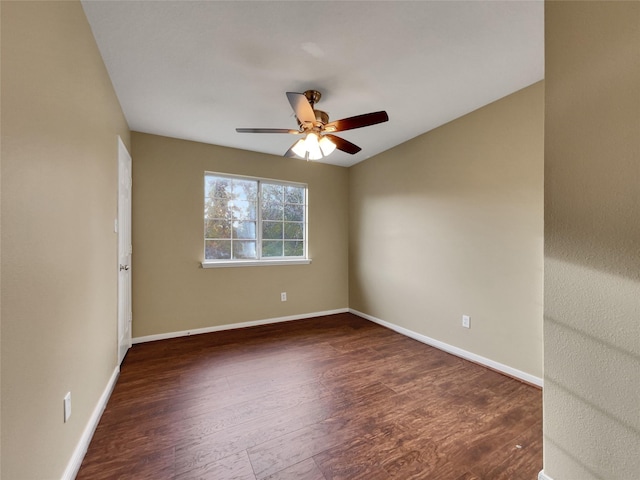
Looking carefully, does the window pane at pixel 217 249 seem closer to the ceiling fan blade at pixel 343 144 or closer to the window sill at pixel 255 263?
the window sill at pixel 255 263

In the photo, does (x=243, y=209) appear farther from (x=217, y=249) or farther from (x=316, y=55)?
(x=316, y=55)

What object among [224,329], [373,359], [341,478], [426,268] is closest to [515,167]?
[426,268]

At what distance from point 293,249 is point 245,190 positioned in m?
1.10

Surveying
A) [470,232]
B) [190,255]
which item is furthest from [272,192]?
[470,232]

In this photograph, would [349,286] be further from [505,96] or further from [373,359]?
[505,96]

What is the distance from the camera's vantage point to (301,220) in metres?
4.21

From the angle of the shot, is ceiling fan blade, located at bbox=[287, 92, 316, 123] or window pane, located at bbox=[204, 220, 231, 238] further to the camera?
window pane, located at bbox=[204, 220, 231, 238]

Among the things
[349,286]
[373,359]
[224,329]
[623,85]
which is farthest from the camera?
[349,286]

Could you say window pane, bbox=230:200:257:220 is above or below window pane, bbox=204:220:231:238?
above

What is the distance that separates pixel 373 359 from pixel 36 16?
122 inches

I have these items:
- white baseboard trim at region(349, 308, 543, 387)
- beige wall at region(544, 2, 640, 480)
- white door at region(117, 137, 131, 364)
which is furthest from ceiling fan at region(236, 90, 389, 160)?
white baseboard trim at region(349, 308, 543, 387)

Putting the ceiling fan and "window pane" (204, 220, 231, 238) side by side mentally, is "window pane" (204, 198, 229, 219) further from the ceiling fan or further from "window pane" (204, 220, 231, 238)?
the ceiling fan

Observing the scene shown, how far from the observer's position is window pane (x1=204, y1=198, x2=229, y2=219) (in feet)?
11.6

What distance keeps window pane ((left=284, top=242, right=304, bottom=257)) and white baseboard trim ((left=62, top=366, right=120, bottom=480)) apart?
2.44 metres
